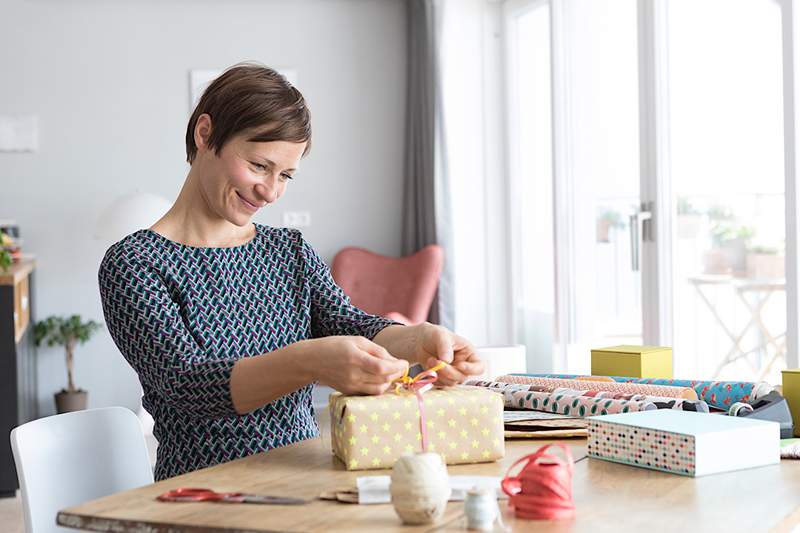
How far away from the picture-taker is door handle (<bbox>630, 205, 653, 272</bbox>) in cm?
416

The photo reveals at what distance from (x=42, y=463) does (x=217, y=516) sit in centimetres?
70

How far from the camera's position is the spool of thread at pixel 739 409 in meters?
1.61

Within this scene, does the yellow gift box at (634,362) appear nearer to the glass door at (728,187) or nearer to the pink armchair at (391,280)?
the glass door at (728,187)

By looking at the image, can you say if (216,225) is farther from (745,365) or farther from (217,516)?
(745,365)

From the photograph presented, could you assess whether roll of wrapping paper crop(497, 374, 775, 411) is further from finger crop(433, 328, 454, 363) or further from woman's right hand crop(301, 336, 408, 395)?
woman's right hand crop(301, 336, 408, 395)

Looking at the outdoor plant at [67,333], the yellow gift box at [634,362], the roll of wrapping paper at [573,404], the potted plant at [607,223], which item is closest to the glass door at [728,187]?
the potted plant at [607,223]

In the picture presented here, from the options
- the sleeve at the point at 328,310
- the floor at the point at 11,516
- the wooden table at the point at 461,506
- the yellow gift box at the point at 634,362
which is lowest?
the floor at the point at 11,516

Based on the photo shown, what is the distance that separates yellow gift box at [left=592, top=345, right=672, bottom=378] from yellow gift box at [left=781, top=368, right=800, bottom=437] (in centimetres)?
30

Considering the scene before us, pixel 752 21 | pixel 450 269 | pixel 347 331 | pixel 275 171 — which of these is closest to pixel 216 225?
pixel 275 171

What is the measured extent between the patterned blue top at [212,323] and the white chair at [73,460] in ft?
0.64

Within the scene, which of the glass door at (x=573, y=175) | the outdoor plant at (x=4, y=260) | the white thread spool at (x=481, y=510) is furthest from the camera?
the glass door at (x=573, y=175)

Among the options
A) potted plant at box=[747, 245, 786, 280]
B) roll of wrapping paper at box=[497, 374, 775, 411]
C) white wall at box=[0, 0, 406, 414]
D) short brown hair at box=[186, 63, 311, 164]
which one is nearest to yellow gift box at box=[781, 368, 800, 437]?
roll of wrapping paper at box=[497, 374, 775, 411]

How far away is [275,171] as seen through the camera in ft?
5.37

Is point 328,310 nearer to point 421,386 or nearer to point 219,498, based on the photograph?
point 421,386
